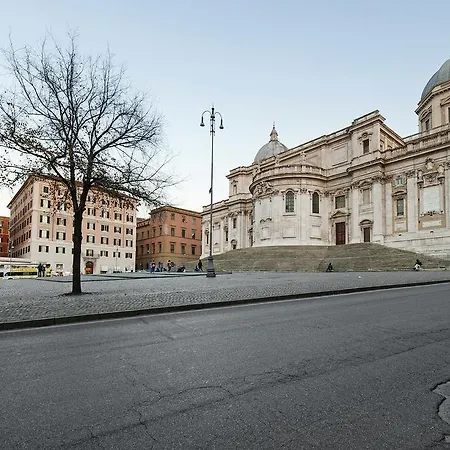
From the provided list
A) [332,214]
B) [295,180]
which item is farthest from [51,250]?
[332,214]

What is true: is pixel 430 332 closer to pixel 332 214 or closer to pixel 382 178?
pixel 382 178

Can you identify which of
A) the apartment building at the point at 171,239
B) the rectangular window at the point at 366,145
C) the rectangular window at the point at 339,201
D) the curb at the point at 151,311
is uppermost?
the rectangular window at the point at 366,145

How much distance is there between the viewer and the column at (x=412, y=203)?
41344mm

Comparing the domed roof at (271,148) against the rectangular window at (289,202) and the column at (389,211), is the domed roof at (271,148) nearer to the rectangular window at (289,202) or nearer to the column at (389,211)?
the rectangular window at (289,202)

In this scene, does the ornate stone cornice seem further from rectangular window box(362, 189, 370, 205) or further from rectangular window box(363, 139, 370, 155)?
rectangular window box(363, 139, 370, 155)

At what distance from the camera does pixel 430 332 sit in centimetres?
638

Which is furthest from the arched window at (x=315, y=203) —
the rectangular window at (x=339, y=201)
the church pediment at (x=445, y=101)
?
the church pediment at (x=445, y=101)

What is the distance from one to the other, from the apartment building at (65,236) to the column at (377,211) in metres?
37.8

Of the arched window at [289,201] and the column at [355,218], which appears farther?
the arched window at [289,201]

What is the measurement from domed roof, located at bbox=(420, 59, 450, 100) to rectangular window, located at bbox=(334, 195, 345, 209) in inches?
715

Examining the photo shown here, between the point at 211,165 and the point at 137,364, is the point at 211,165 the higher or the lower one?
the higher one

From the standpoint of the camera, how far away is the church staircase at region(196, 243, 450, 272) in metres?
33.4

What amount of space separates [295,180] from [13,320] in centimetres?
4753

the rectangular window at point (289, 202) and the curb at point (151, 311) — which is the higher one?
the rectangular window at point (289, 202)
